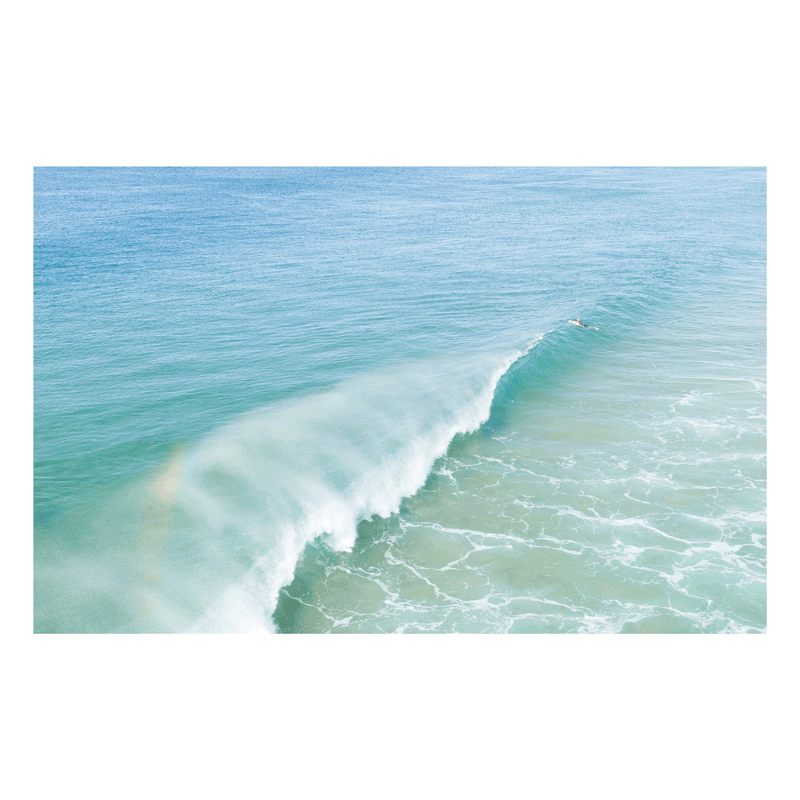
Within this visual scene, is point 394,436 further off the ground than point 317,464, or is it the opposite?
point 394,436

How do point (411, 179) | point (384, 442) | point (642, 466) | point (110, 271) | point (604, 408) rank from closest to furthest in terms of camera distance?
point (642, 466)
point (384, 442)
point (604, 408)
point (110, 271)
point (411, 179)

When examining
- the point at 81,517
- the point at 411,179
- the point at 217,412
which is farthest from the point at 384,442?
the point at 411,179

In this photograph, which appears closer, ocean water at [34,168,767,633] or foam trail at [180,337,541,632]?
ocean water at [34,168,767,633]

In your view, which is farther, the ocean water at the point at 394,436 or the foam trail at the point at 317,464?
the foam trail at the point at 317,464
